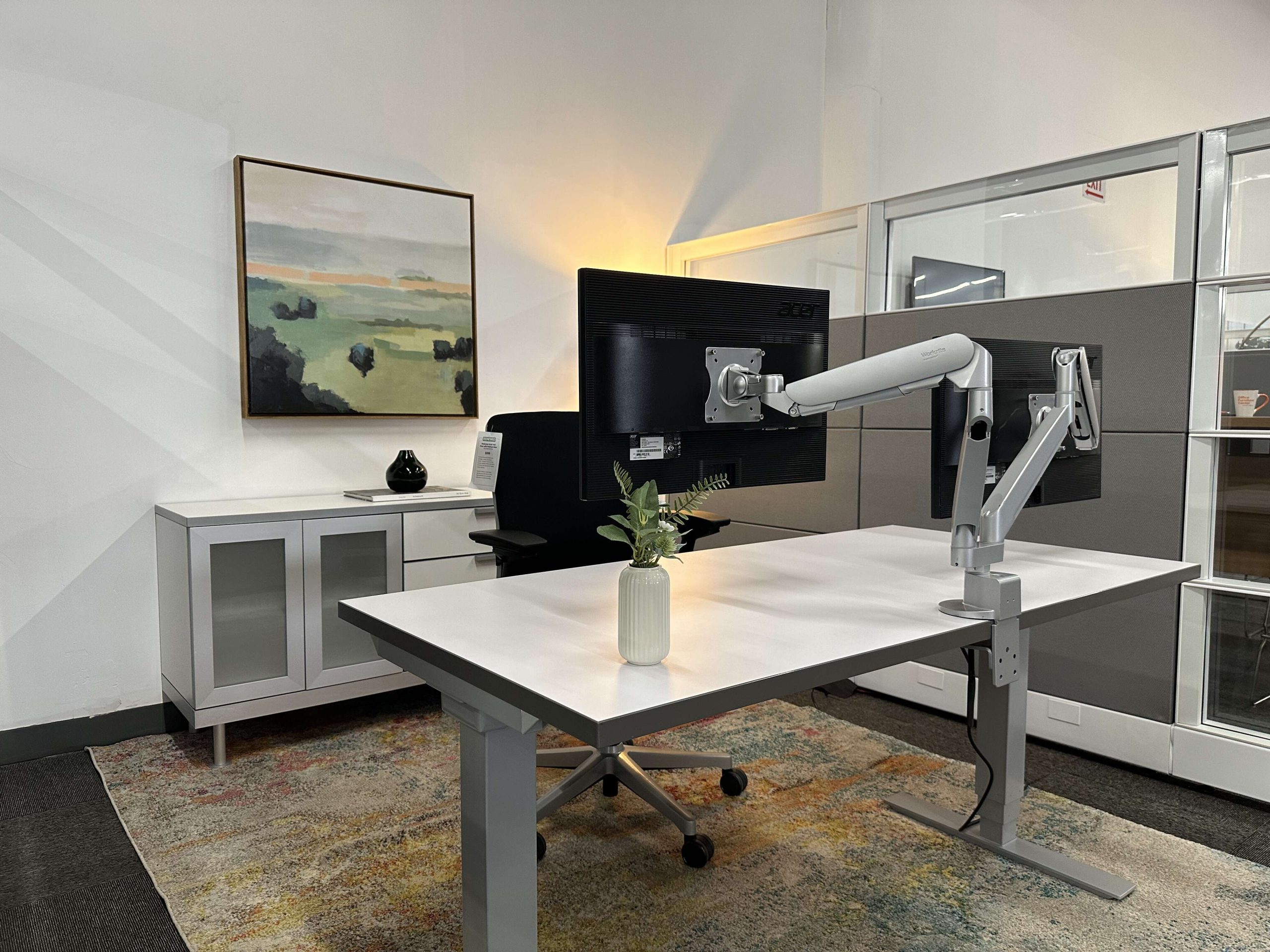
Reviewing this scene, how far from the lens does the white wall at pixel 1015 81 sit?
143 inches

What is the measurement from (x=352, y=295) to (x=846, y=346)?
2.04 m

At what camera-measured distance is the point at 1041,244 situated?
10.0 ft

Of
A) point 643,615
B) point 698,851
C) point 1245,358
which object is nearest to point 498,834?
point 643,615

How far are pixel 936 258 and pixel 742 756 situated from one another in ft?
6.60

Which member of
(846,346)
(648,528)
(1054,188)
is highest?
(1054,188)

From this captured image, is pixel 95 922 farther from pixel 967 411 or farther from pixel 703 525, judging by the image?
pixel 967 411

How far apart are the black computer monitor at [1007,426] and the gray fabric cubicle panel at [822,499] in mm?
1426

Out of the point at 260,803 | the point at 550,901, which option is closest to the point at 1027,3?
the point at 550,901

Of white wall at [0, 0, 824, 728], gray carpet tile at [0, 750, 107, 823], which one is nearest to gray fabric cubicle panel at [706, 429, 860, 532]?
white wall at [0, 0, 824, 728]

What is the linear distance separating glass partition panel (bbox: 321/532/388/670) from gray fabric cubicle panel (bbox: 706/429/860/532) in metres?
1.47

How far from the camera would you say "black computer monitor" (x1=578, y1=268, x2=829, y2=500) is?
1.50m

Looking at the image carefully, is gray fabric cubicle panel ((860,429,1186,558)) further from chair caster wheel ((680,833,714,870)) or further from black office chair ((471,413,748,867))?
chair caster wheel ((680,833,714,870))

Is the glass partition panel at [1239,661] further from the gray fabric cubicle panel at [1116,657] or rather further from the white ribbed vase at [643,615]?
the white ribbed vase at [643,615]

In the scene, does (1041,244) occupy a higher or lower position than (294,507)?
higher
